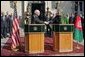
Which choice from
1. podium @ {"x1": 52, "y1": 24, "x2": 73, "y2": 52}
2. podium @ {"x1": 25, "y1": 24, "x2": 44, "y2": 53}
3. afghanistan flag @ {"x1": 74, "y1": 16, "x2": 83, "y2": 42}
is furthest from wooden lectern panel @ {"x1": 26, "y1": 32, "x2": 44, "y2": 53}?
afghanistan flag @ {"x1": 74, "y1": 16, "x2": 83, "y2": 42}

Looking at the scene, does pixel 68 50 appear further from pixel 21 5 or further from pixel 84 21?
pixel 21 5

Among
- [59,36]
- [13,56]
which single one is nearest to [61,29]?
[59,36]

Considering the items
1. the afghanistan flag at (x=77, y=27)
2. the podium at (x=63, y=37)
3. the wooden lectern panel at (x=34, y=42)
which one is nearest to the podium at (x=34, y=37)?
the wooden lectern panel at (x=34, y=42)

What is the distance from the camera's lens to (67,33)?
18.6 m

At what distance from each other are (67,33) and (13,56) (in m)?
3.21

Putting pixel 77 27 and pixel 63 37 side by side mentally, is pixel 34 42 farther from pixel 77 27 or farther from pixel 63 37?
pixel 77 27

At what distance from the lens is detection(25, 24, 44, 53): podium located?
695 inches

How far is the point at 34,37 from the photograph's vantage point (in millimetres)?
17734

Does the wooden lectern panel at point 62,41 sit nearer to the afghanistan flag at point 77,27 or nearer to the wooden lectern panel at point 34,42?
the wooden lectern panel at point 34,42

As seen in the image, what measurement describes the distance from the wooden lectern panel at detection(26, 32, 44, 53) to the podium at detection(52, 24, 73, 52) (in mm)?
970

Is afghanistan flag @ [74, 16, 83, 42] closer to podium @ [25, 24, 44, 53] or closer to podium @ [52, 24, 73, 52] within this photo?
podium @ [52, 24, 73, 52]

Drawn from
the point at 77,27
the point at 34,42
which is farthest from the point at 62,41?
the point at 77,27

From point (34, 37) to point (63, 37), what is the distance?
5.09ft

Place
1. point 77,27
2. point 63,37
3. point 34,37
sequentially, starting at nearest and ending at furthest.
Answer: point 34,37, point 63,37, point 77,27
